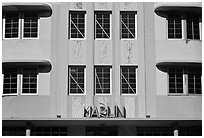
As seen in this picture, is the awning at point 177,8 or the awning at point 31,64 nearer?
the awning at point 31,64

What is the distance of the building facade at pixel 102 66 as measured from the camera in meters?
20.0

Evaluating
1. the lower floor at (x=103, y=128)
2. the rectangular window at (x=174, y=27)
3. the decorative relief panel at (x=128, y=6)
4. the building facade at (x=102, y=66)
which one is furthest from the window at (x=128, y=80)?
the decorative relief panel at (x=128, y=6)

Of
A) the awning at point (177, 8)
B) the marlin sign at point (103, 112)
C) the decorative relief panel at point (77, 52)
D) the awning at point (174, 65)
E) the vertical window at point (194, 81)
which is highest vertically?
the awning at point (177, 8)

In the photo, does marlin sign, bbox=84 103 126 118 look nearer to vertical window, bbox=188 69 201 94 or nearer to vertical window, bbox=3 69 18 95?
vertical window, bbox=188 69 201 94

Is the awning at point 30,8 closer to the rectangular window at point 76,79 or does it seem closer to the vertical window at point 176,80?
the rectangular window at point 76,79

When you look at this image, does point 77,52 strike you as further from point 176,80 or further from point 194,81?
point 194,81

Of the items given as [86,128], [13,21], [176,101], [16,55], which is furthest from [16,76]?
[176,101]

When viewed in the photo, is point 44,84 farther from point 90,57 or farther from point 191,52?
point 191,52

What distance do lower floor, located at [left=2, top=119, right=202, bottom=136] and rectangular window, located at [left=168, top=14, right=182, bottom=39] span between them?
4097 millimetres

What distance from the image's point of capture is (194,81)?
20594 millimetres

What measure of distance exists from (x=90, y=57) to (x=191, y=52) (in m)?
4.67

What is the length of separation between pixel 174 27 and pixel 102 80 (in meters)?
4.24

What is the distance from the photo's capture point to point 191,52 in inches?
810

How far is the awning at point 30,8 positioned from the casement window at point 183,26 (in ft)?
18.8
